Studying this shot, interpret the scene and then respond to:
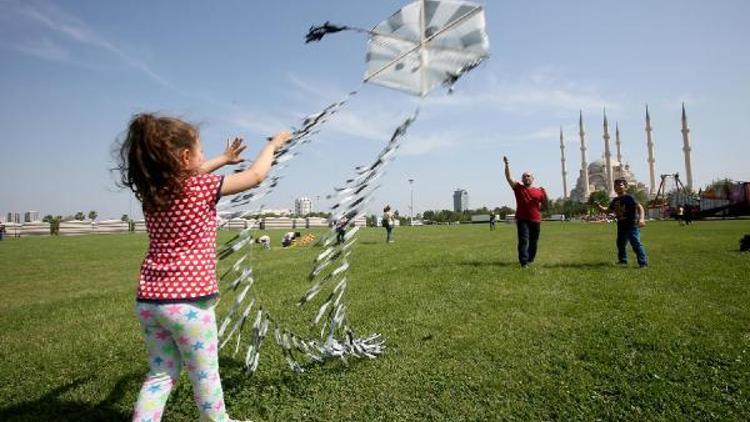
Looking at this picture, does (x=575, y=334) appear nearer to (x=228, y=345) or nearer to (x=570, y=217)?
(x=228, y=345)

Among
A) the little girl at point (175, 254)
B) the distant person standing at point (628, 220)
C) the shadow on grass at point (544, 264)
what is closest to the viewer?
the little girl at point (175, 254)

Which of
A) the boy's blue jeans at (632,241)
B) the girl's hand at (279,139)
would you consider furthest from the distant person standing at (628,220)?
the girl's hand at (279,139)

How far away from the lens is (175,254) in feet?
8.70

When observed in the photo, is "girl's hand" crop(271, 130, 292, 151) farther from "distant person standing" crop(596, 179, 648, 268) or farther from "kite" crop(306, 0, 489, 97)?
"distant person standing" crop(596, 179, 648, 268)

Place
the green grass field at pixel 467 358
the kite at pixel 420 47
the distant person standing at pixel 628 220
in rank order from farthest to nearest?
the distant person standing at pixel 628 220 → the kite at pixel 420 47 → the green grass field at pixel 467 358

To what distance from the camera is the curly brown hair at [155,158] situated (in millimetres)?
2650

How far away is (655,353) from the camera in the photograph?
426 cm

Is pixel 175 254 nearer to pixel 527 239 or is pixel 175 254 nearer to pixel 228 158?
pixel 228 158

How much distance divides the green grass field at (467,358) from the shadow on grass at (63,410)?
15mm

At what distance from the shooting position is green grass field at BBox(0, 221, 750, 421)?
11.1 feet

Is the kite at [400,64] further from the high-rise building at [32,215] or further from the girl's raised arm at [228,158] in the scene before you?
the high-rise building at [32,215]

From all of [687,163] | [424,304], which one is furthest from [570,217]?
[424,304]

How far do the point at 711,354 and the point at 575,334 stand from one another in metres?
1.18

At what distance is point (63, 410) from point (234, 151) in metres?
2.39
